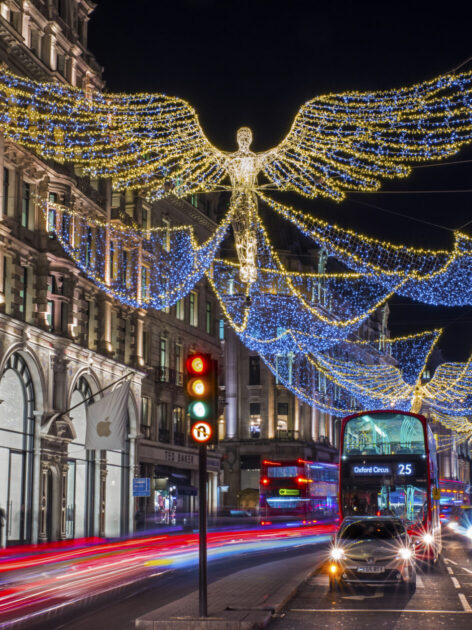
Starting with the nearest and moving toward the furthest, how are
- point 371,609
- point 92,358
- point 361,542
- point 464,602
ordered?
point 371,609
point 464,602
point 361,542
point 92,358

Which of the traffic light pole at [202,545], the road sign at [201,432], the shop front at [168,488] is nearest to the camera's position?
the traffic light pole at [202,545]

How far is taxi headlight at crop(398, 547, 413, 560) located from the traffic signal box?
24.2 feet

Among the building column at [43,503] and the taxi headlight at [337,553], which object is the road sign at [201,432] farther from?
the building column at [43,503]

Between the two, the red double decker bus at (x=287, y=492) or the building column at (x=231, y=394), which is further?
the building column at (x=231, y=394)

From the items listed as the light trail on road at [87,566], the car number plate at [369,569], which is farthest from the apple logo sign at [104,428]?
the car number plate at [369,569]

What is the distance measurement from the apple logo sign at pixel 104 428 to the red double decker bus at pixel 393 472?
10.2 m

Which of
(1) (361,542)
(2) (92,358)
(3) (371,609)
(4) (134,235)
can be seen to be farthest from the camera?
(4) (134,235)

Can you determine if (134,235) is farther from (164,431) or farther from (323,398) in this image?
(323,398)

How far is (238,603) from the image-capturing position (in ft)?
51.3

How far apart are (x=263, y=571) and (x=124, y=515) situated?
73.0ft

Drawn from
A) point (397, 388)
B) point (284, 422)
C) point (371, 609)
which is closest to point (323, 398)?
point (284, 422)

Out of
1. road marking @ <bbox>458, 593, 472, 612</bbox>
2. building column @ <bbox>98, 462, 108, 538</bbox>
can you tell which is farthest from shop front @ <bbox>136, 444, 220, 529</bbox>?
road marking @ <bbox>458, 593, 472, 612</bbox>

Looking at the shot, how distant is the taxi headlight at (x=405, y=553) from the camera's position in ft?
63.6

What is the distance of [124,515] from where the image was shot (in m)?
43.9
